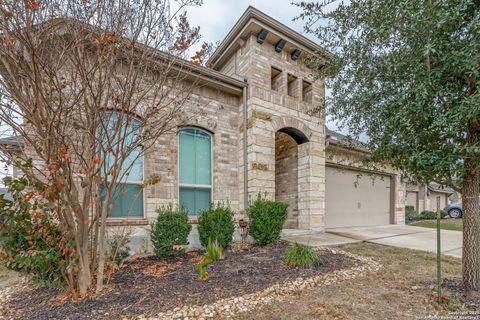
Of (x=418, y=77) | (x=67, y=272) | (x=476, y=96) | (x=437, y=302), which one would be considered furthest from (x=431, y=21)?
(x=67, y=272)

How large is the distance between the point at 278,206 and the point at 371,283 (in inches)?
101

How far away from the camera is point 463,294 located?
130 inches

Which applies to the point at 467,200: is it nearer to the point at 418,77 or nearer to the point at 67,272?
the point at 418,77

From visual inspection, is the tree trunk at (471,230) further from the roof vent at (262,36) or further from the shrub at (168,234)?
the roof vent at (262,36)

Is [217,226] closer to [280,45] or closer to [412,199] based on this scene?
[280,45]

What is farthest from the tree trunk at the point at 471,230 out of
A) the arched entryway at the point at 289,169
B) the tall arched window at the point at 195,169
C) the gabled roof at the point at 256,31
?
the tall arched window at the point at 195,169

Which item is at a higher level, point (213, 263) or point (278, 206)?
point (278, 206)

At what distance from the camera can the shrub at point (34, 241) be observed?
117 inches

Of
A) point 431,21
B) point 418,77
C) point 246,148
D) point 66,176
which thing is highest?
point 431,21

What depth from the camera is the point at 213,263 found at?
14.8 ft

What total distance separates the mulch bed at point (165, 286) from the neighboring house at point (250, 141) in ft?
5.43

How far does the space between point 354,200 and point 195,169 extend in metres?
6.34

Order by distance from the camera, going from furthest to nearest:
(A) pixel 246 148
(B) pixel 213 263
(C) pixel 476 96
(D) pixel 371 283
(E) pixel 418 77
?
(A) pixel 246 148 < (B) pixel 213 263 < (D) pixel 371 283 < (E) pixel 418 77 < (C) pixel 476 96

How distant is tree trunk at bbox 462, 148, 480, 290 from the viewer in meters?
3.27
